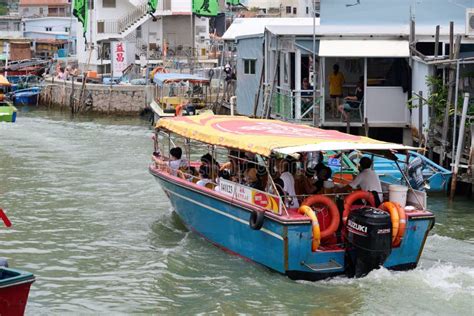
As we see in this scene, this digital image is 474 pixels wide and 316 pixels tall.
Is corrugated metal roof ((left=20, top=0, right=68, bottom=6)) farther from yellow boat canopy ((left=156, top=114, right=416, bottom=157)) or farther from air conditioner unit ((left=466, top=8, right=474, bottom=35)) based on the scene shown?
yellow boat canopy ((left=156, top=114, right=416, bottom=157))

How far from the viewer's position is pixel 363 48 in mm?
26031

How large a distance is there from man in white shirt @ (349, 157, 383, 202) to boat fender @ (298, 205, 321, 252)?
5.57 feet

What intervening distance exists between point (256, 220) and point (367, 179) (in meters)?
2.24

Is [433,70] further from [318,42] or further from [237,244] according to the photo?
[237,244]

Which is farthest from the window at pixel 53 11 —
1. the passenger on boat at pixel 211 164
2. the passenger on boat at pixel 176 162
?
the passenger on boat at pixel 211 164

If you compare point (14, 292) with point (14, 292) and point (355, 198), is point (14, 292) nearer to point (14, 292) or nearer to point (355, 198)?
point (14, 292)

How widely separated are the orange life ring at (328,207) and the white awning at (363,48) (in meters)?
11.3

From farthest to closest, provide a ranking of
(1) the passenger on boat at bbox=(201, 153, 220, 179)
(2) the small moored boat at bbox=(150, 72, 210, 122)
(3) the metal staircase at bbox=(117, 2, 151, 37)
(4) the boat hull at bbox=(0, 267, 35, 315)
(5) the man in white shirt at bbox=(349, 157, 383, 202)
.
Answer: (3) the metal staircase at bbox=(117, 2, 151, 37) → (2) the small moored boat at bbox=(150, 72, 210, 122) → (1) the passenger on boat at bbox=(201, 153, 220, 179) → (5) the man in white shirt at bbox=(349, 157, 383, 202) → (4) the boat hull at bbox=(0, 267, 35, 315)

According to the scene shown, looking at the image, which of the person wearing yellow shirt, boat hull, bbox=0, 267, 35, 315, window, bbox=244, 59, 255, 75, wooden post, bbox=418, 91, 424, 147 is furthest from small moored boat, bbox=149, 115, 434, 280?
window, bbox=244, 59, 255, 75

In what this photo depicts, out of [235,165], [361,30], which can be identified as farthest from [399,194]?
[361,30]

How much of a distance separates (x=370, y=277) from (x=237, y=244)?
2.47 meters

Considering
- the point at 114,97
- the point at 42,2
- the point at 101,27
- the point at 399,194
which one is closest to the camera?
the point at 399,194

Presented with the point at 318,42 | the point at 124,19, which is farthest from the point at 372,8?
the point at 124,19

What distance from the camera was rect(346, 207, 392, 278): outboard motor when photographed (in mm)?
14141
